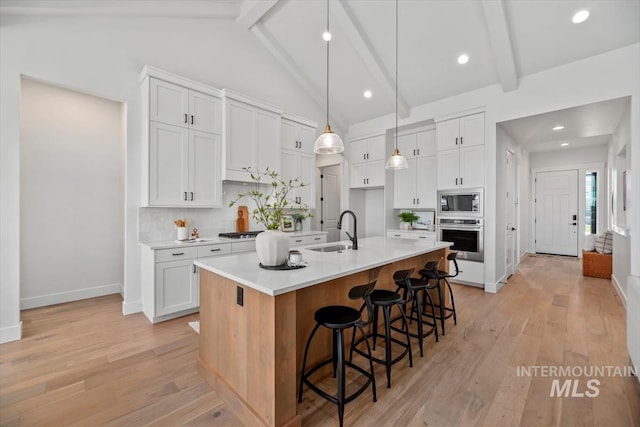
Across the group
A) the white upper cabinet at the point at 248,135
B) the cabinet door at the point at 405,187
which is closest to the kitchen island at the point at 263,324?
the white upper cabinet at the point at 248,135

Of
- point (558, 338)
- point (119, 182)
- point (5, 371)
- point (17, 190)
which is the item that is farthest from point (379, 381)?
point (119, 182)

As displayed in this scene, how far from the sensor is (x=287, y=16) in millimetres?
4199

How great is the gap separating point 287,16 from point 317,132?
2.01 metres

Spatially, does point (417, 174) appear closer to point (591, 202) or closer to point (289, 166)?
point (289, 166)

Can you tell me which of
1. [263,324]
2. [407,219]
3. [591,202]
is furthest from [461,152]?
[591,202]

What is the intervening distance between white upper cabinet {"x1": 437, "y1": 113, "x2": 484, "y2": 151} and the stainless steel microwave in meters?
0.76

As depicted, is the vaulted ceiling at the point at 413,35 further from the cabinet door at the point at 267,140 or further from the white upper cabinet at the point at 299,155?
the cabinet door at the point at 267,140

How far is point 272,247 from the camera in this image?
1843 millimetres

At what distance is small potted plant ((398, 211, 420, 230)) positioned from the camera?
17.9 feet

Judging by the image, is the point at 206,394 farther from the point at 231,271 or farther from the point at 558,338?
the point at 558,338

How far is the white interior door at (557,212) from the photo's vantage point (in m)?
6.95

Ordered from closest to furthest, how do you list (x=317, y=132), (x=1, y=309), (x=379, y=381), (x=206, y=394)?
(x=206, y=394)
(x=379, y=381)
(x=1, y=309)
(x=317, y=132)

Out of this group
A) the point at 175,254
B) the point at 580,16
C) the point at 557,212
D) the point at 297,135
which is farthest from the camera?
the point at 557,212

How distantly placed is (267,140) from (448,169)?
3.04m
